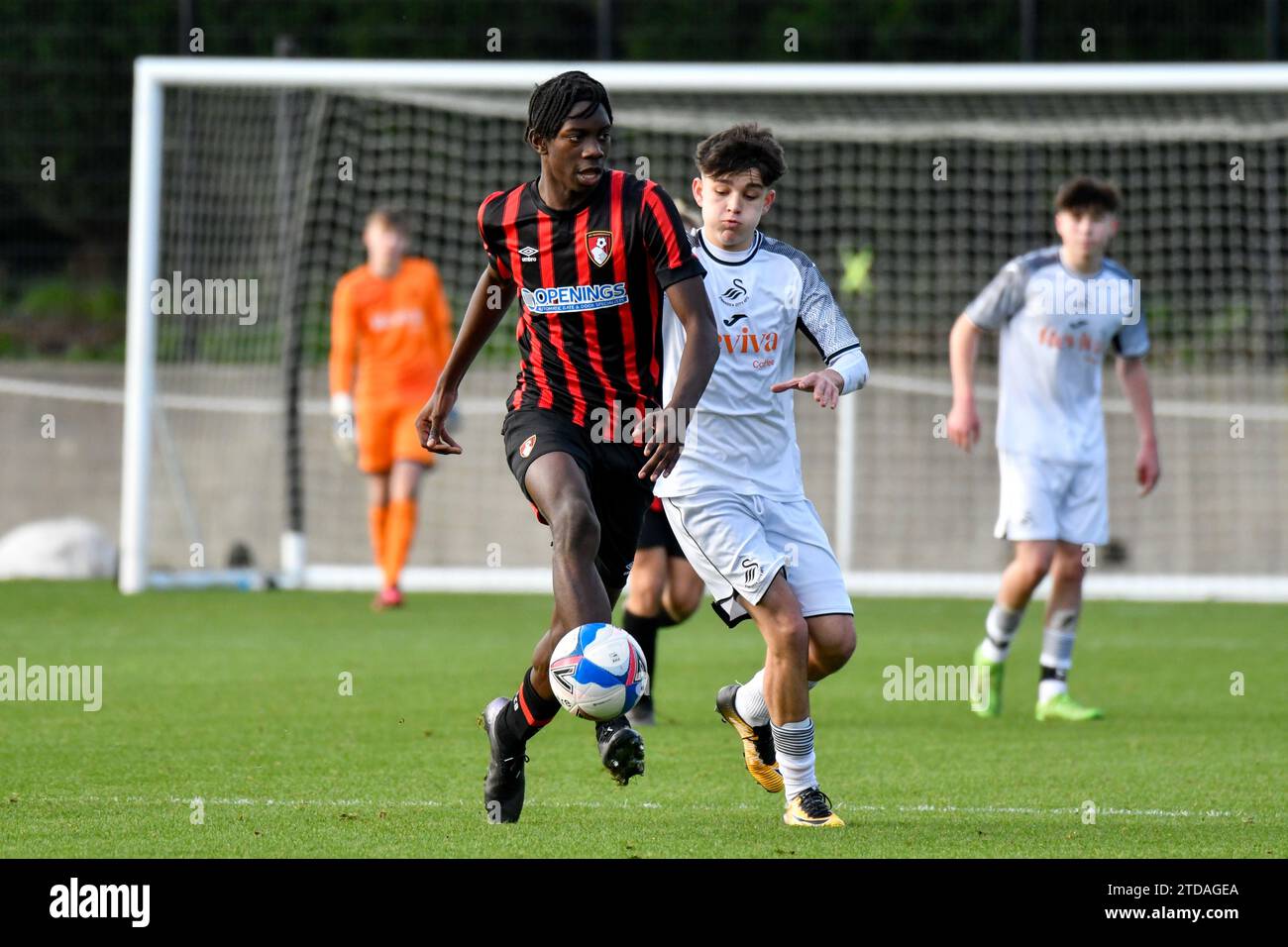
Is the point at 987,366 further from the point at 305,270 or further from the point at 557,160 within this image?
the point at 557,160

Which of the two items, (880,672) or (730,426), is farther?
(880,672)

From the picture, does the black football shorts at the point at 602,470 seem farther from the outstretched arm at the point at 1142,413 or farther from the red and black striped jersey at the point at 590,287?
the outstretched arm at the point at 1142,413

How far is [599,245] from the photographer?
5.25 metres

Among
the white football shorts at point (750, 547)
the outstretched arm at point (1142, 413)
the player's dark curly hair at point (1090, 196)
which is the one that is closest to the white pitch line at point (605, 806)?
the white football shorts at point (750, 547)

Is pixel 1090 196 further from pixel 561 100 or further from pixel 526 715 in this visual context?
pixel 526 715

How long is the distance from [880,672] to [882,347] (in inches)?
300

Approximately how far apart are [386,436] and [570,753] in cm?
597

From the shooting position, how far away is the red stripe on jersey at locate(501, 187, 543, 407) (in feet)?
17.6

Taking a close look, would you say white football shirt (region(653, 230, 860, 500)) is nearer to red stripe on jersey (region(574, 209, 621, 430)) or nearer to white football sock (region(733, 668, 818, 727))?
red stripe on jersey (region(574, 209, 621, 430))

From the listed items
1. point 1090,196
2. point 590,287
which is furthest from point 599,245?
point 1090,196

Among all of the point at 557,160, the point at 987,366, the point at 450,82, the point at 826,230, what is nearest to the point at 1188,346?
the point at 987,366

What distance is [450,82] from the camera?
12.3 m

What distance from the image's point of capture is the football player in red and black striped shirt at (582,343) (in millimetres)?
5094
